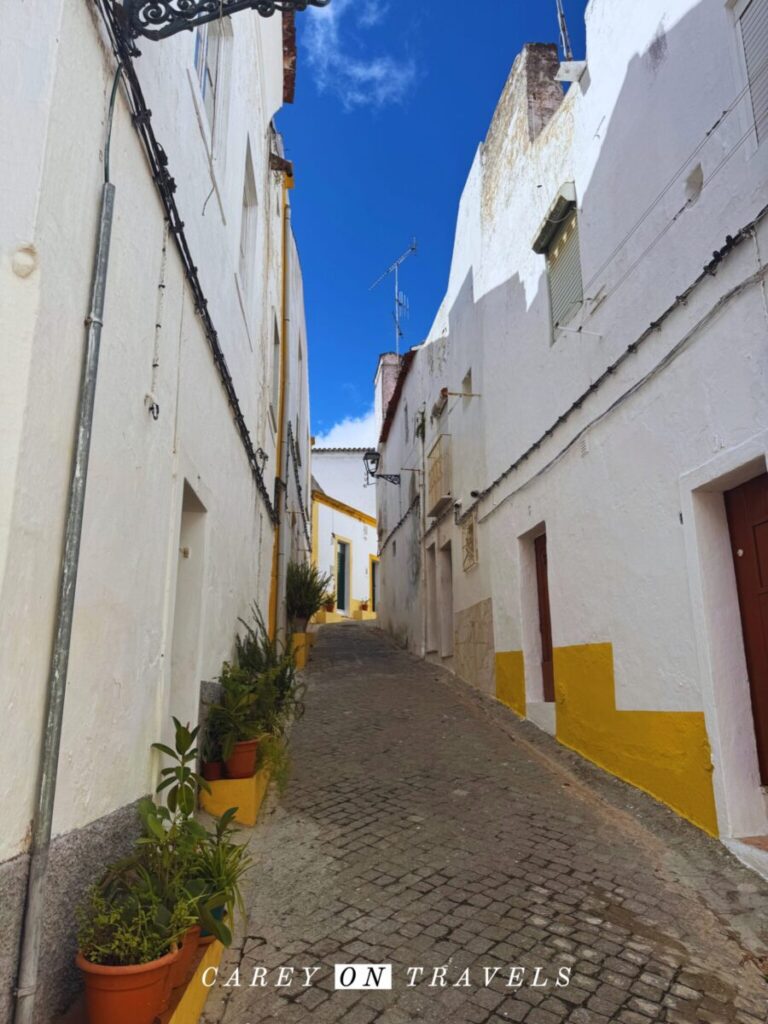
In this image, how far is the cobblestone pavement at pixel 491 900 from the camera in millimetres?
2607

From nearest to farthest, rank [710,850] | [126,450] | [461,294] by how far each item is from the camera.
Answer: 1. [126,450]
2. [710,850]
3. [461,294]

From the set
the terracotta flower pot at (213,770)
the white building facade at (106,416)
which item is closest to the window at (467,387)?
the white building facade at (106,416)

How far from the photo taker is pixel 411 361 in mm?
15750

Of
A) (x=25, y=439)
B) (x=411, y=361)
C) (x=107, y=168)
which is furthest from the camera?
(x=411, y=361)

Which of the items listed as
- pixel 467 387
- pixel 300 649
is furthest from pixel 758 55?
pixel 300 649

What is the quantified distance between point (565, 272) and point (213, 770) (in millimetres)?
5273

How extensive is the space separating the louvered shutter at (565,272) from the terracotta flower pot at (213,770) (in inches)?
185

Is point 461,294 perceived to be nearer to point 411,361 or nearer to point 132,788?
point 411,361

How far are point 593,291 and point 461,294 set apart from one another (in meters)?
5.46

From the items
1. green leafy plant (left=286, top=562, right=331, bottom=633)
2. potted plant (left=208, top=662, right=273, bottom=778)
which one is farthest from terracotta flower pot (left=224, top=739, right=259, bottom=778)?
green leafy plant (left=286, top=562, right=331, bottom=633)

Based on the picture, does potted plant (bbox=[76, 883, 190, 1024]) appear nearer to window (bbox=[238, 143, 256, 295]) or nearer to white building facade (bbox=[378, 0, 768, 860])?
white building facade (bbox=[378, 0, 768, 860])

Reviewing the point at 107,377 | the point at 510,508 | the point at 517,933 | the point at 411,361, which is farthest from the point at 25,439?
the point at 411,361

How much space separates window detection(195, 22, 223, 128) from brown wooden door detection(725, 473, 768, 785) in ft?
14.1

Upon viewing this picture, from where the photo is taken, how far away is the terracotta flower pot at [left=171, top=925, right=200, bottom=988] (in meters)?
2.28
